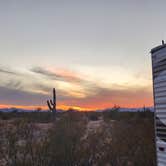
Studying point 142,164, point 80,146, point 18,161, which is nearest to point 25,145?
point 18,161

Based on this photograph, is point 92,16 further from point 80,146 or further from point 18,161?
point 18,161

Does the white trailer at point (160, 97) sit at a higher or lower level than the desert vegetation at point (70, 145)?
higher

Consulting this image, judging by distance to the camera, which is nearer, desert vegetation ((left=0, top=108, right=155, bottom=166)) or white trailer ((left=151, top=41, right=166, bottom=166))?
white trailer ((left=151, top=41, right=166, bottom=166))

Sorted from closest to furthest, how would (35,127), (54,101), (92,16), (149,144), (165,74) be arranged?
(165,74), (149,144), (35,127), (92,16), (54,101)

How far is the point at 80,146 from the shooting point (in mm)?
12656

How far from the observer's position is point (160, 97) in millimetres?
7977

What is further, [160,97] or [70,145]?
[70,145]

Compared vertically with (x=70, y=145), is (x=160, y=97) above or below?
above

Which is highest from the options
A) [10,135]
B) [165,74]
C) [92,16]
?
[92,16]

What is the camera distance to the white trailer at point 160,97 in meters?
7.83

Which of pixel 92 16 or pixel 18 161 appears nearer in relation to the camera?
pixel 18 161

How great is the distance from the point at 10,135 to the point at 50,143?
1.46m

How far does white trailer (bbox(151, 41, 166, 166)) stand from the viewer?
7828 mm

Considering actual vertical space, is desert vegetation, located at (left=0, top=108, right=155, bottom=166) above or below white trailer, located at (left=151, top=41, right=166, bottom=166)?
below
